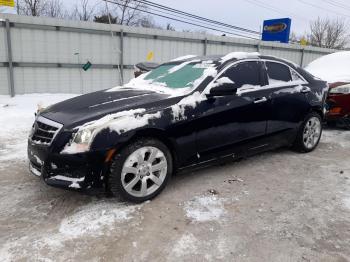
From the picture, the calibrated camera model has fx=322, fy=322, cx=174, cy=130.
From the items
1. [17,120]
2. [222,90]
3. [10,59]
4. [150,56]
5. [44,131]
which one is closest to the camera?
[44,131]

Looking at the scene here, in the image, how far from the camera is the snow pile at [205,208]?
123 inches

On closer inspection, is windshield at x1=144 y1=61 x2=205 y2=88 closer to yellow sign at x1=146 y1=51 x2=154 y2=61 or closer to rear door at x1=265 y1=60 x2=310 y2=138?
rear door at x1=265 y1=60 x2=310 y2=138

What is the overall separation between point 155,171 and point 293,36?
5289 cm

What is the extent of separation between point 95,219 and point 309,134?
3.72 m

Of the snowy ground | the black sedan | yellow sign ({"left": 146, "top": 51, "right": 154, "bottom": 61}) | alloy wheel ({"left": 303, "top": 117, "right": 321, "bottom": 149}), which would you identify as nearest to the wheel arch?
the black sedan

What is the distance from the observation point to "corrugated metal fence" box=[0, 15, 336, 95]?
348 inches

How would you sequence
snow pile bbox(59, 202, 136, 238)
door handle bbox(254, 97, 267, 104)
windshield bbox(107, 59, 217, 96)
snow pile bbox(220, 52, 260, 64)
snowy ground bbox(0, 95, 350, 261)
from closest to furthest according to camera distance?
snowy ground bbox(0, 95, 350, 261) < snow pile bbox(59, 202, 136, 238) < windshield bbox(107, 59, 217, 96) < snow pile bbox(220, 52, 260, 64) < door handle bbox(254, 97, 267, 104)

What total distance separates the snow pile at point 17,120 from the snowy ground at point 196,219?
1.90 feet

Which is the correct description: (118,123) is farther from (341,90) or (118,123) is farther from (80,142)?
(341,90)

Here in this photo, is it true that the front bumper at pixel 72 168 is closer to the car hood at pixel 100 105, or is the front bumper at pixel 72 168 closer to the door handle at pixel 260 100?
the car hood at pixel 100 105

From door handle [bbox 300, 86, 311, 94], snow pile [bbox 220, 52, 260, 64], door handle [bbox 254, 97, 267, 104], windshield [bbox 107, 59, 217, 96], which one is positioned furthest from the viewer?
door handle [bbox 300, 86, 311, 94]

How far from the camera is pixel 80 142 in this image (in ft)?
9.83

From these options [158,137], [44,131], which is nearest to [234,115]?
[158,137]

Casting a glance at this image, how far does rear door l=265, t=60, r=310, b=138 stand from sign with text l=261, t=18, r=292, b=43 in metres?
15.9
